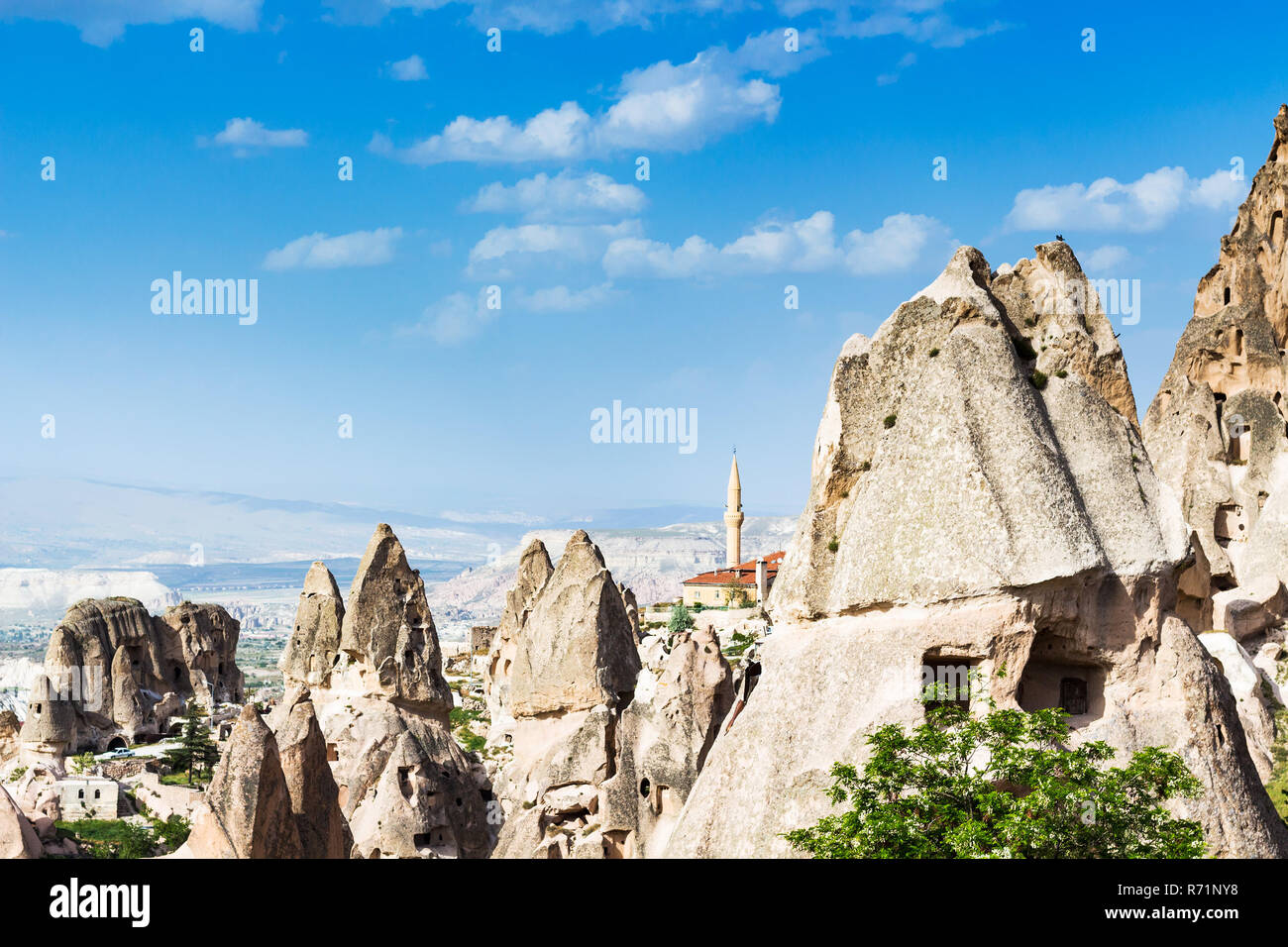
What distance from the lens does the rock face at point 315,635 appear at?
A: 28.2 meters

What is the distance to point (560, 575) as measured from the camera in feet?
81.5

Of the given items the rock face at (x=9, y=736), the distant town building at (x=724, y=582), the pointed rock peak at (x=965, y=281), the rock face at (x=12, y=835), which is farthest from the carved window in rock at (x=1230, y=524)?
the distant town building at (x=724, y=582)

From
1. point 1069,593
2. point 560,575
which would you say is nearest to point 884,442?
point 1069,593

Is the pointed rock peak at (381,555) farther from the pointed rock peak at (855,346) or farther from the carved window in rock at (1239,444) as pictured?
the carved window in rock at (1239,444)

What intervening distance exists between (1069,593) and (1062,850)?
341 cm

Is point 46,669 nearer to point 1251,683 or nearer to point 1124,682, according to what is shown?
point 1251,683

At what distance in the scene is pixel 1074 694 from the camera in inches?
572

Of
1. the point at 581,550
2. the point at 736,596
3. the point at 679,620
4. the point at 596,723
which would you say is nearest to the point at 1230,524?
the point at 581,550

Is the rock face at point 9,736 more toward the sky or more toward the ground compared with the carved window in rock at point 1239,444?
more toward the ground

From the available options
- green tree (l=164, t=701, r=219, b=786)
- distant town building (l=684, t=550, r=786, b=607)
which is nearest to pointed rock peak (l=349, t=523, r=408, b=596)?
green tree (l=164, t=701, r=219, b=786)

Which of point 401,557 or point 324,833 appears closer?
point 324,833

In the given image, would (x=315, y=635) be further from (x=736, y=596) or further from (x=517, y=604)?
(x=736, y=596)

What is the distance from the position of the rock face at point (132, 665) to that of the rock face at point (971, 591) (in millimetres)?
46261
